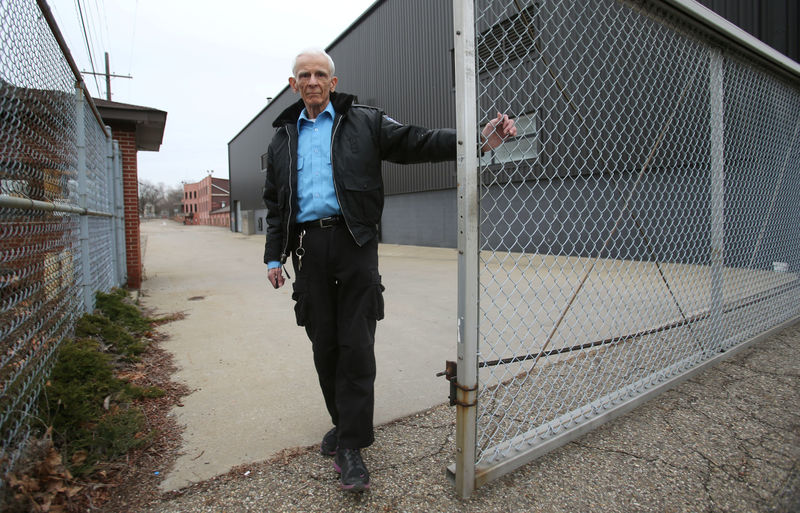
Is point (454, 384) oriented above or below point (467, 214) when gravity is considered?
below

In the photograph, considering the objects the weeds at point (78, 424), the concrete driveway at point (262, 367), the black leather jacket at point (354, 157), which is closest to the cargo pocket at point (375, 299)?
the black leather jacket at point (354, 157)

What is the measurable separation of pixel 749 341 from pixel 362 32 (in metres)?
16.6

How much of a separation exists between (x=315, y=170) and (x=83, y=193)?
2482 millimetres

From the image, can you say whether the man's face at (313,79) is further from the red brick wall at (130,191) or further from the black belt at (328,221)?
the red brick wall at (130,191)

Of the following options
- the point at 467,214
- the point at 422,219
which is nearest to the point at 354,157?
the point at 467,214

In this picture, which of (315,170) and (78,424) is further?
(78,424)

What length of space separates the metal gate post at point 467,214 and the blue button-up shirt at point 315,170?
1.86 ft

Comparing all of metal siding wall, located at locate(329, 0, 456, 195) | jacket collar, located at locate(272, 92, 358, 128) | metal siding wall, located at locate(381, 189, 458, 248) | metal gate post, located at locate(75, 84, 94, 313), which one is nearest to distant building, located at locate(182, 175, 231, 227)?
metal siding wall, located at locate(329, 0, 456, 195)

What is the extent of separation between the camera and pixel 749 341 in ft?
10.4

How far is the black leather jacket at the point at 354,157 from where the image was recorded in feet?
5.94

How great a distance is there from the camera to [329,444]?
2008 mm

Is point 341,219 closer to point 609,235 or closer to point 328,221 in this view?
point 328,221

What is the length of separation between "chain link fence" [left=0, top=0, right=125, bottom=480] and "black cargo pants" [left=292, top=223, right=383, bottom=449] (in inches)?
42.4

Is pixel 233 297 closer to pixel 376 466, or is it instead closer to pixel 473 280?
pixel 376 466
